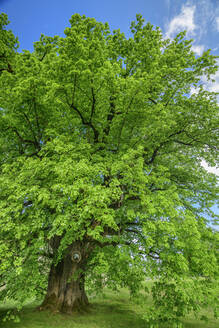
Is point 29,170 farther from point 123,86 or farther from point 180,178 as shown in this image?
point 180,178

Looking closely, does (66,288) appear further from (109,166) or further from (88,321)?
(109,166)

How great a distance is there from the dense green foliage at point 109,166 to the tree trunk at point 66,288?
695mm

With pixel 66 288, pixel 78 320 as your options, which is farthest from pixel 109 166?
pixel 78 320

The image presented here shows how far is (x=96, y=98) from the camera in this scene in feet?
33.8

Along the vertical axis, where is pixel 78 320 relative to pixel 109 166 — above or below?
below

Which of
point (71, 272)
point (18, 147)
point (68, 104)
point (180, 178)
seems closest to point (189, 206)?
point (180, 178)

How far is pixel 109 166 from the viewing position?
8.98 meters

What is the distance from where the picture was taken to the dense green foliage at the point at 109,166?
772 centimetres

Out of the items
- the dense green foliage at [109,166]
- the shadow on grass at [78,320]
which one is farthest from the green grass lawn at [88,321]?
the dense green foliage at [109,166]

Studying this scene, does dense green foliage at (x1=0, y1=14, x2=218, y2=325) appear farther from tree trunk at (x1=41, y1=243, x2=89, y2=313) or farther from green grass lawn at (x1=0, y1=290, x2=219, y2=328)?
green grass lawn at (x1=0, y1=290, x2=219, y2=328)

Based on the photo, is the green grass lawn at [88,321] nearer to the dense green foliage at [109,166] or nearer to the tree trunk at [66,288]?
the tree trunk at [66,288]

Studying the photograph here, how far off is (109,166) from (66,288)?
7.68 meters

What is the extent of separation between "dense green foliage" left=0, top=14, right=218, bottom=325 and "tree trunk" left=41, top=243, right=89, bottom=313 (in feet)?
2.28

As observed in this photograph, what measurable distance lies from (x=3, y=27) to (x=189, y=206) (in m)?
17.9
